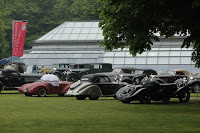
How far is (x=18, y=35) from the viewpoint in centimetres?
6209

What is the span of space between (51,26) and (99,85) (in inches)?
2804

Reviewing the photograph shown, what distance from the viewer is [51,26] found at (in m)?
99.5

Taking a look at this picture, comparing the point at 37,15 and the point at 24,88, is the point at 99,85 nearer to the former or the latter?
the point at 24,88

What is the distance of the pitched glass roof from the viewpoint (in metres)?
73.4

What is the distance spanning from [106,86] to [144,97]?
4.34m

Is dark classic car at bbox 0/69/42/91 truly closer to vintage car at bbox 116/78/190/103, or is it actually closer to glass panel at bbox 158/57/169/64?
vintage car at bbox 116/78/190/103

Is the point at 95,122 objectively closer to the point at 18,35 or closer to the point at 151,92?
the point at 151,92

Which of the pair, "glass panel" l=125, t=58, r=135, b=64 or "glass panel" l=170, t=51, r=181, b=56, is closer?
"glass panel" l=170, t=51, r=181, b=56

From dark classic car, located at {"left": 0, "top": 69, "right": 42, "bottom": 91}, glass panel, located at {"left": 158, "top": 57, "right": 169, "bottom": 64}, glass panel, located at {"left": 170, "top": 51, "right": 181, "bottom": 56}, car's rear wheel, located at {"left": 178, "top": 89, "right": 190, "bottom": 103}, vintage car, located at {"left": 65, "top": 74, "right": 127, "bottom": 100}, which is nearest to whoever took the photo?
car's rear wheel, located at {"left": 178, "top": 89, "right": 190, "bottom": 103}

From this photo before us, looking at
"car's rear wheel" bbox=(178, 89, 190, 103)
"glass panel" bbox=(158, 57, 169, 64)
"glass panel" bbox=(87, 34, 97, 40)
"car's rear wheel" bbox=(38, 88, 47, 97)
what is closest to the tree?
"car's rear wheel" bbox=(178, 89, 190, 103)

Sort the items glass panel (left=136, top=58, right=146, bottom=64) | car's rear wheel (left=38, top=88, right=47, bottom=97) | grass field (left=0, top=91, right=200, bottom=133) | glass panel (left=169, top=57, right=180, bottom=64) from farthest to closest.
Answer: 1. glass panel (left=136, top=58, right=146, bottom=64)
2. glass panel (left=169, top=57, right=180, bottom=64)
3. car's rear wheel (left=38, top=88, right=47, bottom=97)
4. grass field (left=0, top=91, right=200, bottom=133)

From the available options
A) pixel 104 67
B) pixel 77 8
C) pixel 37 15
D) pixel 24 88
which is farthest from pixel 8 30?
pixel 24 88

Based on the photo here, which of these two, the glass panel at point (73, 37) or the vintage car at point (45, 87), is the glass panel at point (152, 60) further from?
the vintage car at point (45, 87)

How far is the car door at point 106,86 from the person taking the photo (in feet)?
96.8
